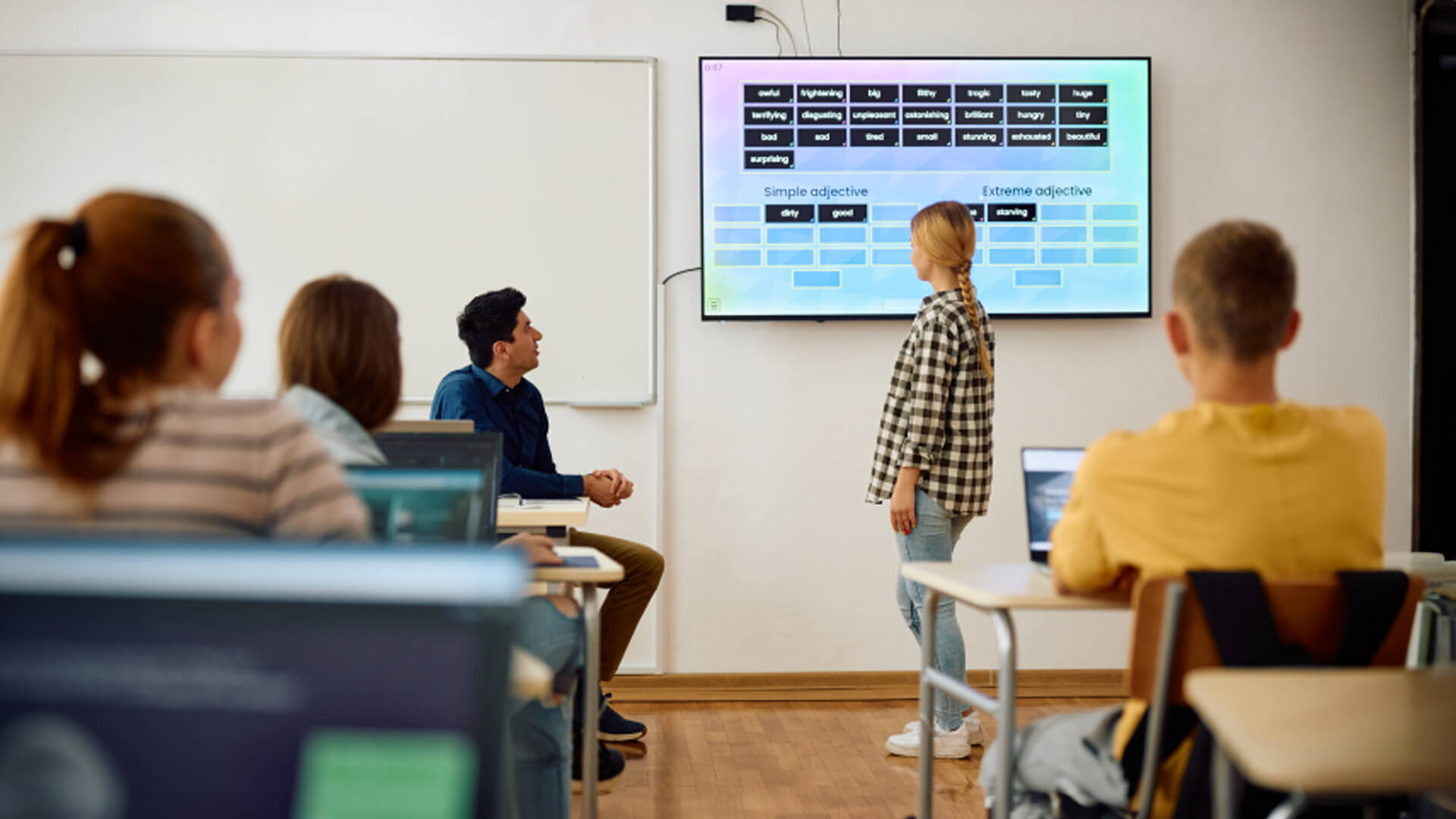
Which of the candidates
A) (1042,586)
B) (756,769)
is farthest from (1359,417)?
(756,769)

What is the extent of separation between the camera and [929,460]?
3.13 meters

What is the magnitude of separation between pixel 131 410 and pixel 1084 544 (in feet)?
4.08

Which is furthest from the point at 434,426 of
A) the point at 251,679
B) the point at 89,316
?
the point at 251,679

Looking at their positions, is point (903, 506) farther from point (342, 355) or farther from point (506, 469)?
point (342, 355)

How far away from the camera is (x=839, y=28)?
4.13m

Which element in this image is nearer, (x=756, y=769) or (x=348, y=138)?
(x=756, y=769)

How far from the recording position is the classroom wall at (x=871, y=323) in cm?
412

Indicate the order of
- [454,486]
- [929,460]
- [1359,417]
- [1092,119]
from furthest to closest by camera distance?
[1092,119]
[929,460]
[454,486]
[1359,417]

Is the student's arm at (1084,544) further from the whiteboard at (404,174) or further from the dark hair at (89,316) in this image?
the whiteboard at (404,174)

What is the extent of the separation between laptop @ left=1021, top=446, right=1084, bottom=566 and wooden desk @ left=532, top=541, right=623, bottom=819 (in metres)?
0.76

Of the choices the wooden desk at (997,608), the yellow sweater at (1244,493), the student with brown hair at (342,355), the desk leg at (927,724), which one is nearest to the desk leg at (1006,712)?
the wooden desk at (997,608)

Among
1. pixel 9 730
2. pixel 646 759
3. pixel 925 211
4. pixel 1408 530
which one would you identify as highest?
pixel 925 211

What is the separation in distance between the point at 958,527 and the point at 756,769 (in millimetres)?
902

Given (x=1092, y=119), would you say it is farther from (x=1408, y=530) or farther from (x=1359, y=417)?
(x=1359, y=417)
